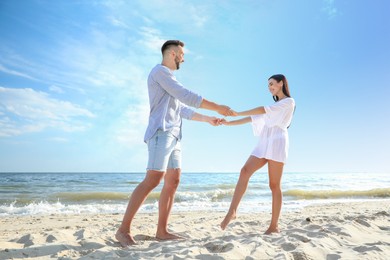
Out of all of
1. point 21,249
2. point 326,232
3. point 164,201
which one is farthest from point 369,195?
point 21,249

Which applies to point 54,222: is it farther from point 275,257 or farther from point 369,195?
point 369,195

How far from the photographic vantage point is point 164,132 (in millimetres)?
3547

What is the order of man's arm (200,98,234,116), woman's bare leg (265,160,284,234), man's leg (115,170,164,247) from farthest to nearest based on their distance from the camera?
woman's bare leg (265,160,284,234), man's arm (200,98,234,116), man's leg (115,170,164,247)

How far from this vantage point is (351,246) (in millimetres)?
3418

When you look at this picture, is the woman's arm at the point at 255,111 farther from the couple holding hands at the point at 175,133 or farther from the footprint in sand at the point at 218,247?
the footprint in sand at the point at 218,247

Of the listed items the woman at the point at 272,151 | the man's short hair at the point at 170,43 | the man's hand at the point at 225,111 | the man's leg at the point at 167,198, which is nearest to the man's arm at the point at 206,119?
the man's hand at the point at 225,111

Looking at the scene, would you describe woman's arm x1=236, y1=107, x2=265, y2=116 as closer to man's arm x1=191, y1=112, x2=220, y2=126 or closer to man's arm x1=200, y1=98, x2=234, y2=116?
man's arm x1=200, y1=98, x2=234, y2=116

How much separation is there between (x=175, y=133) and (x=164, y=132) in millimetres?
191

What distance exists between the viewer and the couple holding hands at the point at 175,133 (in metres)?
3.48

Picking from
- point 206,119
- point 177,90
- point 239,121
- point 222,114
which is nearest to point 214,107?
point 222,114

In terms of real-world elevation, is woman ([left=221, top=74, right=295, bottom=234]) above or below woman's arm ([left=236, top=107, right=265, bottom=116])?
below

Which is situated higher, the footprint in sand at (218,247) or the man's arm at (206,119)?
the man's arm at (206,119)

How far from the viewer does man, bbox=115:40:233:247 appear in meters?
3.45

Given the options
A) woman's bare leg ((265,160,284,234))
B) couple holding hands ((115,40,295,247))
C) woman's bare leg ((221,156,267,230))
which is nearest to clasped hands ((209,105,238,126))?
couple holding hands ((115,40,295,247))
